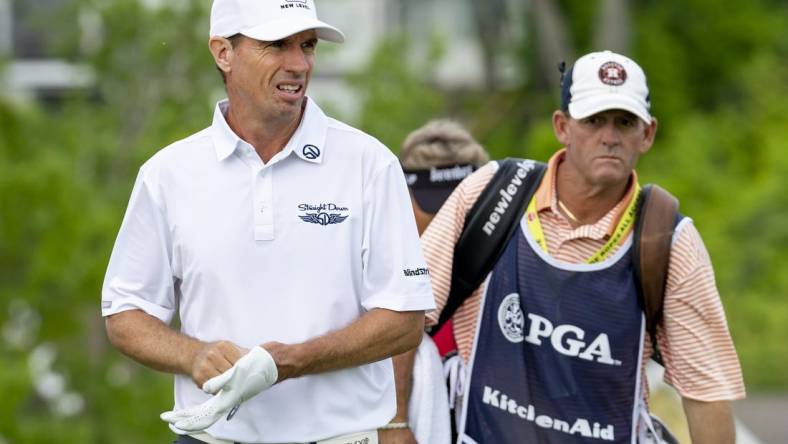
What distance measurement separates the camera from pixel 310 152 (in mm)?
4375

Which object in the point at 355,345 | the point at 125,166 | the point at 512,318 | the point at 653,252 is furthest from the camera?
the point at 125,166

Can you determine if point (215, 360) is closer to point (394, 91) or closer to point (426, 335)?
point (426, 335)

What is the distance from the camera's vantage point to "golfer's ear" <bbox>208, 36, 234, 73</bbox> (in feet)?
14.6

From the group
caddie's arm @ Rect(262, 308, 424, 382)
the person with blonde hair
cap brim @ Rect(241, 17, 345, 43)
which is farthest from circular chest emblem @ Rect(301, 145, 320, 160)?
the person with blonde hair

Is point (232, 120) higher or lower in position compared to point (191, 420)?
higher

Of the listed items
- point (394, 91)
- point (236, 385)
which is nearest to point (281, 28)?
point (236, 385)

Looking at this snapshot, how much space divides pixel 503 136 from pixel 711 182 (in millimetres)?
8868

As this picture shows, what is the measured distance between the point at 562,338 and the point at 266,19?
135 cm

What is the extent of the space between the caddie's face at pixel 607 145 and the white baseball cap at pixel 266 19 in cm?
99

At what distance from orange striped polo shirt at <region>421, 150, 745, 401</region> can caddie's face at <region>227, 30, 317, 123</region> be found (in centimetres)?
89

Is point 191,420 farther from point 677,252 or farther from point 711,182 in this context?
point 711,182

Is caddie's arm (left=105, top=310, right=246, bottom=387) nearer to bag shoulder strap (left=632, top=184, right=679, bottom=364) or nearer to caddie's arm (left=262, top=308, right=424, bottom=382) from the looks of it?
caddie's arm (left=262, top=308, right=424, bottom=382)

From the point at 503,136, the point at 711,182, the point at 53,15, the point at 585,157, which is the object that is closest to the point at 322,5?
the point at 503,136

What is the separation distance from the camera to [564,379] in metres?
4.94
